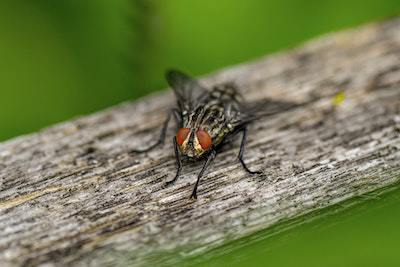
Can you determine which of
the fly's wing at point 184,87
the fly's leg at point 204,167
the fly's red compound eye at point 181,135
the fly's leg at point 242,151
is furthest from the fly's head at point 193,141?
the fly's wing at point 184,87

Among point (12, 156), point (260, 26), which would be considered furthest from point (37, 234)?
point (260, 26)

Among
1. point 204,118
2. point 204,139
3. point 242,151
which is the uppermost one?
point 204,118

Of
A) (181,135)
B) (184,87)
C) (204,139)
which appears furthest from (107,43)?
(204,139)

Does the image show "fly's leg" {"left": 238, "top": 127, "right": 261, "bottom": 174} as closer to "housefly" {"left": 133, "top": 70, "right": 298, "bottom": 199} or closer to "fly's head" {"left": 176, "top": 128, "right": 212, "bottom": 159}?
"housefly" {"left": 133, "top": 70, "right": 298, "bottom": 199}

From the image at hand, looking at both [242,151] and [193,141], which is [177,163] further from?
[242,151]

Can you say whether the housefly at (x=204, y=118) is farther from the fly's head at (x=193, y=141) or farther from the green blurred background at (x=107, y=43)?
the green blurred background at (x=107, y=43)

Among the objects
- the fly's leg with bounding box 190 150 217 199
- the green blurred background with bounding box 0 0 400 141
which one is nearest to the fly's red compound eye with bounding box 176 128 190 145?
the fly's leg with bounding box 190 150 217 199
